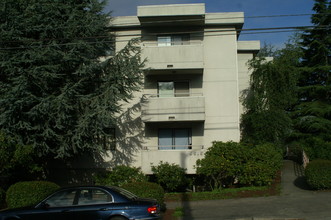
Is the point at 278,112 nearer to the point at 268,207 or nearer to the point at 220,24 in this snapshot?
the point at 220,24

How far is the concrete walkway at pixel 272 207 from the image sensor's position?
11.8 m

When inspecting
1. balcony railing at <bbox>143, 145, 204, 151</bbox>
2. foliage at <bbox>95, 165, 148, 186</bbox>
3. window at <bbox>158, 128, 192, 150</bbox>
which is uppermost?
window at <bbox>158, 128, 192, 150</bbox>

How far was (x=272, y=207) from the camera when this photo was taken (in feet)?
43.3

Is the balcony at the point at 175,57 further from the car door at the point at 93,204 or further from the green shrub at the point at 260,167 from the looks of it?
the car door at the point at 93,204

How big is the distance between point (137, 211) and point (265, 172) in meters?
9.20

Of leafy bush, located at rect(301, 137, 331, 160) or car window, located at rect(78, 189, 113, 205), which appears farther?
leafy bush, located at rect(301, 137, 331, 160)

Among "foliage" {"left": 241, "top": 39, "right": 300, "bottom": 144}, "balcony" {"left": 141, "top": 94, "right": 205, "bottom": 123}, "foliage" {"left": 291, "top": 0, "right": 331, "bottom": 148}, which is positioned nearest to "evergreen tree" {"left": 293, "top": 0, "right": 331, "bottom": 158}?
"foliage" {"left": 291, "top": 0, "right": 331, "bottom": 148}

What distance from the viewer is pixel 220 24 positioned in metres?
20.1

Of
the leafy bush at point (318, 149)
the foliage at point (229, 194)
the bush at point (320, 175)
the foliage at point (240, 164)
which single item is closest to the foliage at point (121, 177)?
the foliage at point (229, 194)

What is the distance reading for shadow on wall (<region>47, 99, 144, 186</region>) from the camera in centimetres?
1938

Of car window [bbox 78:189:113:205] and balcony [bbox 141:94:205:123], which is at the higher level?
balcony [bbox 141:94:205:123]

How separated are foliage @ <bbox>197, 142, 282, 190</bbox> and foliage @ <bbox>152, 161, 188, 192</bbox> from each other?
3.16 ft

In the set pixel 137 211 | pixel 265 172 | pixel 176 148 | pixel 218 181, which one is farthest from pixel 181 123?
pixel 137 211

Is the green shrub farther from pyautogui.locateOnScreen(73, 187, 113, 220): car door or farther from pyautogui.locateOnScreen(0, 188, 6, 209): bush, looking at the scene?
pyautogui.locateOnScreen(0, 188, 6, 209): bush
